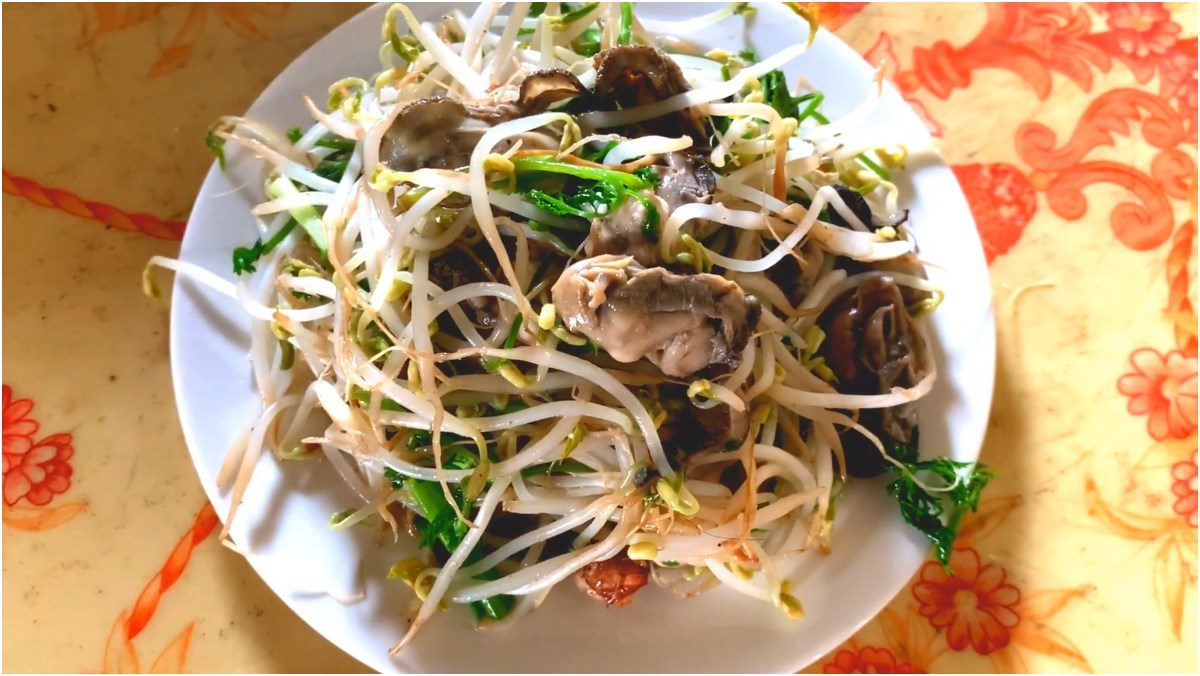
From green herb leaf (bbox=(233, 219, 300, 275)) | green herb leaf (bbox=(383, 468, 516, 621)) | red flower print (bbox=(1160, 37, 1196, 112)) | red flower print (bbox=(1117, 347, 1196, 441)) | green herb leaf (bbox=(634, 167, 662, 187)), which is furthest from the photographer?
red flower print (bbox=(1160, 37, 1196, 112))

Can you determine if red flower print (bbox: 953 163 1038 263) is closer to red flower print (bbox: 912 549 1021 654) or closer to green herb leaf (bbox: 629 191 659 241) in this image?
red flower print (bbox: 912 549 1021 654)

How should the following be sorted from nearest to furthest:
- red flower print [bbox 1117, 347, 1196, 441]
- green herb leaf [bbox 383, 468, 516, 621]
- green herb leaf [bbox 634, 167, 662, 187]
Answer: green herb leaf [bbox 634, 167, 662, 187]
green herb leaf [bbox 383, 468, 516, 621]
red flower print [bbox 1117, 347, 1196, 441]

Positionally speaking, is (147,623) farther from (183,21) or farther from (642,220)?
(183,21)

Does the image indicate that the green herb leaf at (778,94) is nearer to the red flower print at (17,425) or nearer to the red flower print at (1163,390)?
the red flower print at (1163,390)

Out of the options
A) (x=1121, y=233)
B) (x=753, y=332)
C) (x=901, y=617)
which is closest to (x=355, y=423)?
(x=753, y=332)

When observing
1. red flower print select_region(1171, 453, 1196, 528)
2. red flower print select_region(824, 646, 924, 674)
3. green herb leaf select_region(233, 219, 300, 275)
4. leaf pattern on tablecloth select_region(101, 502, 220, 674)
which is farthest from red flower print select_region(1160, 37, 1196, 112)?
leaf pattern on tablecloth select_region(101, 502, 220, 674)

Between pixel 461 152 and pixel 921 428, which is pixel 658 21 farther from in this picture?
pixel 921 428

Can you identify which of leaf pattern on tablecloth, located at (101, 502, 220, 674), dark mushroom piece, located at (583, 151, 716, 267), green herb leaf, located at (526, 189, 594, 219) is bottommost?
leaf pattern on tablecloth, located at (101, 502, 220, 674)

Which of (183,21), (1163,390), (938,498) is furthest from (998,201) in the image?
(183,21)
